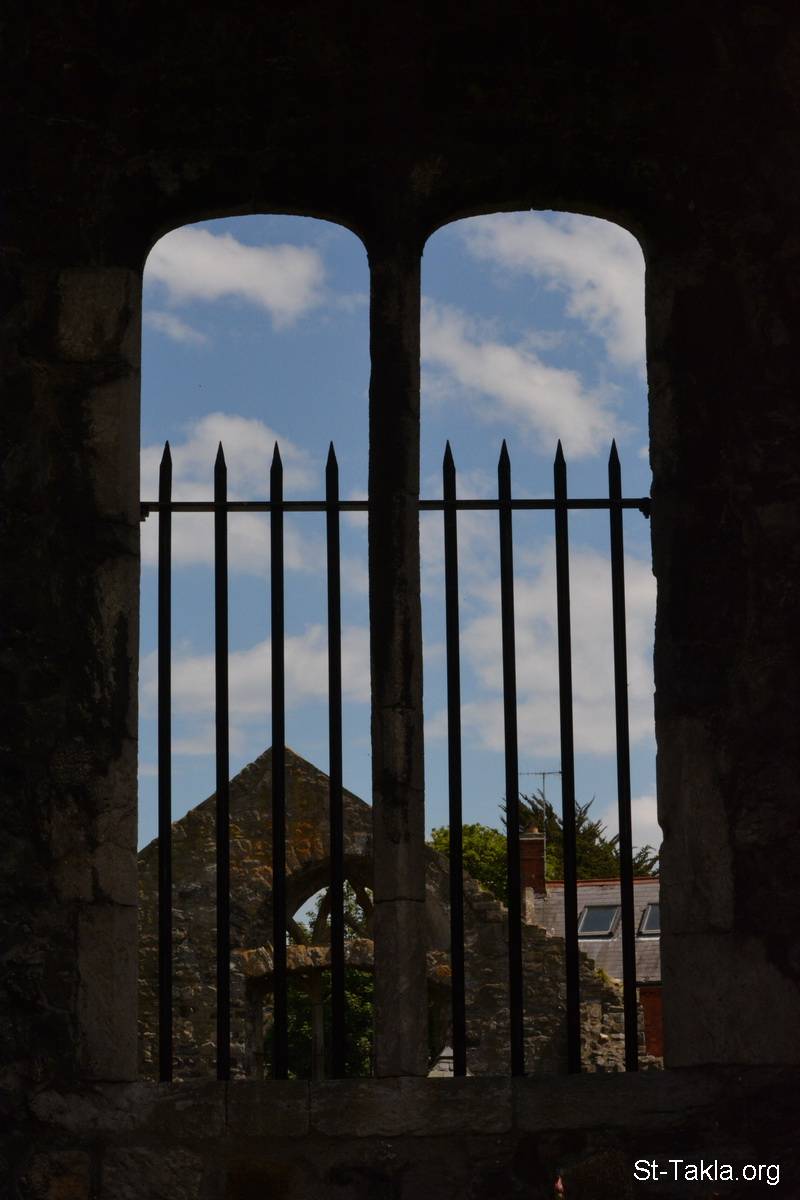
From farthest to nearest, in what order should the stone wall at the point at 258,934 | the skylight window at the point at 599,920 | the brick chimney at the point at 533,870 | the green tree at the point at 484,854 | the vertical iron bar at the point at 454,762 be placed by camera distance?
the green tree at the point at 484,854 < the brick chimney at the point at 533,870 < the skylight window at the point at 599,920 < the stone wall at the point at 258,934 < the vertical iron bar at the point at 454,762

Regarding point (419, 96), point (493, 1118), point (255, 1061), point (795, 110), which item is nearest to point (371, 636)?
point (493, 1118)

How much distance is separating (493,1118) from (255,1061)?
1105 centimetres

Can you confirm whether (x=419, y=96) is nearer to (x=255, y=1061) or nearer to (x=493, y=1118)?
(x=493, y=1118)

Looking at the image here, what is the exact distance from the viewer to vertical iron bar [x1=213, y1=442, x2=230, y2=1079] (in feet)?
15.9

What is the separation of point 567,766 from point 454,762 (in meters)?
0.35

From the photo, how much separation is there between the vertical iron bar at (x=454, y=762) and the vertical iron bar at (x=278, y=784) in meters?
0.50

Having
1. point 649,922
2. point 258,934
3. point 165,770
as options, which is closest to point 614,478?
point 165,770

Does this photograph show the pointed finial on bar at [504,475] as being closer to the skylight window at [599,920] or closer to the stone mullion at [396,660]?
the stone mullion at [396,660]

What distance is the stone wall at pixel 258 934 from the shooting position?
48.4ft

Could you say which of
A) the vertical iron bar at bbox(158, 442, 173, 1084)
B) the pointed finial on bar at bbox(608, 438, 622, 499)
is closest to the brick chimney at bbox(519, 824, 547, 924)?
the pointed finial on bar at bbox(608, 438, 622, 499)

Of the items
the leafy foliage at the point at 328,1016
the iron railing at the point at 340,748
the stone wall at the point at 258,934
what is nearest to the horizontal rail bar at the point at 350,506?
the iron railing at the point at 340,748

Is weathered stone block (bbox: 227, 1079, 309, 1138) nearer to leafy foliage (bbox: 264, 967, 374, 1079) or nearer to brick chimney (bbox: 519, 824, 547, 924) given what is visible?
leafy foliage (bbox: 264, 967, 374, 1079)

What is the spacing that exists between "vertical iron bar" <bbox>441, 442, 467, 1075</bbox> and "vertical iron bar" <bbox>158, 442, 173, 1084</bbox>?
835 mm

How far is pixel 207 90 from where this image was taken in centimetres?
529
